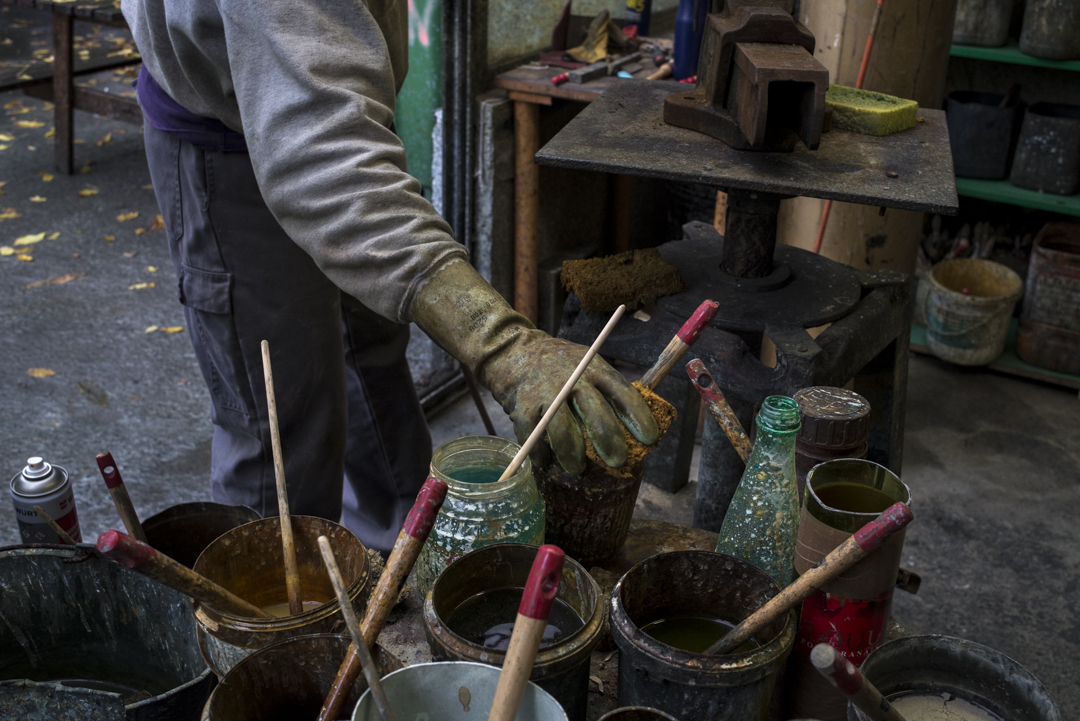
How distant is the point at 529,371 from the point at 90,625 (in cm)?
72

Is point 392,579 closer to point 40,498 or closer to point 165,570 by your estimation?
point 165,570

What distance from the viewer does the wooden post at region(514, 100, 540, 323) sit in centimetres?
357

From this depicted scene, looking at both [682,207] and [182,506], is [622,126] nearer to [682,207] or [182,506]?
[182,506]

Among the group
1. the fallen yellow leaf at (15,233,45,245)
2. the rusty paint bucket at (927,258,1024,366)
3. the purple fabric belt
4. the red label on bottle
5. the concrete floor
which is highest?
the purple fabric belt

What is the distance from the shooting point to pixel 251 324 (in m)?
1.97

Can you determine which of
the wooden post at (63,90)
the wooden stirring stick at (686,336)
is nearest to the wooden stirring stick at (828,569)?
the wooden stirring stick at (686,336)

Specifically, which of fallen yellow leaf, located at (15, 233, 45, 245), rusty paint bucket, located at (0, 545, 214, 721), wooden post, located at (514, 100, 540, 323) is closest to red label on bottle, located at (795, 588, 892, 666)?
rusty paint bucket, located at (0, 545, 214, 721)

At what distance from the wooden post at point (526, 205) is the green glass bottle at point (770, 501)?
7.84ft

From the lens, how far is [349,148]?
1.42 m

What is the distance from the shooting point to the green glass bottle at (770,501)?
1.24m

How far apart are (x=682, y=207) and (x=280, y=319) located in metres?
2.85

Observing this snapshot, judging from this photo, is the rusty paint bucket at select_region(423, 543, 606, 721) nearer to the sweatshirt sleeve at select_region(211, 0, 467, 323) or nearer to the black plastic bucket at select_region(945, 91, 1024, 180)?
the sweatshirt sleeve at select_region(211, 0, 467, 323)

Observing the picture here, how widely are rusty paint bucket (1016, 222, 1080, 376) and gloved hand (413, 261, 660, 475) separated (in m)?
3.23

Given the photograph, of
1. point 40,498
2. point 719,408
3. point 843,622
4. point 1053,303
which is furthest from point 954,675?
point 1053,303
